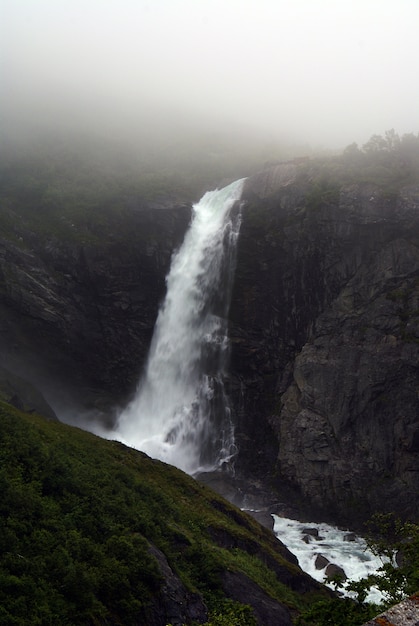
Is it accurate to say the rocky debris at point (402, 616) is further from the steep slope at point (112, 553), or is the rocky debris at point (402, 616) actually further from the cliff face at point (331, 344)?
the cliff face at point (331, 344)

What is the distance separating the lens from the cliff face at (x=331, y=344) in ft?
123

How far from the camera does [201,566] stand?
18.9m

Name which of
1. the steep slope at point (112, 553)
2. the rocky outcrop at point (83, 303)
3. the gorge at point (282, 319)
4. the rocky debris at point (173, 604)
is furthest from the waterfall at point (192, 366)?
the rocky debris at point (173, 604)

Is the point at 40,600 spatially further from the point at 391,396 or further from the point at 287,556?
the point at 391,396

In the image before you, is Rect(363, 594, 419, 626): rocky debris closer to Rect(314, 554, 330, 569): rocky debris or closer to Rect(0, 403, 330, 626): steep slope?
Rect(0, 403, 330, 626): steep slope

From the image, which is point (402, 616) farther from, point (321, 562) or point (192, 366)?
point (192, 366)

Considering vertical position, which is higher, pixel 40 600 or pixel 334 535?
pixel 334 535

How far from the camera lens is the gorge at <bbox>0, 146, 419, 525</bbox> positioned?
3819cm

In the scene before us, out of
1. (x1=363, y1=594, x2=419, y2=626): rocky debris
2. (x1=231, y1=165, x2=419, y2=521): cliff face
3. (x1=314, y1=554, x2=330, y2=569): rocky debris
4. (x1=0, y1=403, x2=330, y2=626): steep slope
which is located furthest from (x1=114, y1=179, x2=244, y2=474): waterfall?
(x1=363, y1=594, x2=419, y2=626): rocky debris

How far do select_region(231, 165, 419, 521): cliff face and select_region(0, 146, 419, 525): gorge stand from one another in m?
0.10

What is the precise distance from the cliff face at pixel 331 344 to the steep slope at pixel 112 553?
42.6 feet

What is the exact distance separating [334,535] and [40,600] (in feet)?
87.9

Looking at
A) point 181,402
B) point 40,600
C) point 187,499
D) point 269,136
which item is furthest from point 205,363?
point 269,136

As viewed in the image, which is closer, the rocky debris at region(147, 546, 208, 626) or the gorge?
the rocky debris at region(147, 546, 208, 626)
